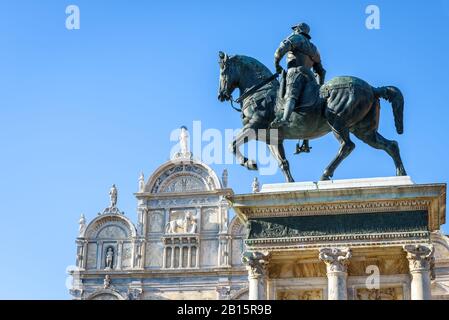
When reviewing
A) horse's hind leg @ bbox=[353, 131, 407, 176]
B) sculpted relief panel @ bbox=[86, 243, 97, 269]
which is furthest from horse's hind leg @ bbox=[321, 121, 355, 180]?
sculpted relief panel @ bbox=[86, 243, 97, 269]

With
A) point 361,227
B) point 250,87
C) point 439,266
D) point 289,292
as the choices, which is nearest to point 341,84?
point 250,87

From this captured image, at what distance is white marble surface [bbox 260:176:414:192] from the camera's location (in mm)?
12359

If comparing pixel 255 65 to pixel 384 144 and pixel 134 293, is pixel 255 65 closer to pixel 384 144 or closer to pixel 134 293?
pixel 384 144

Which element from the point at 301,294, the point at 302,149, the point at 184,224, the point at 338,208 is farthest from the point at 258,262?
the point at 184,224

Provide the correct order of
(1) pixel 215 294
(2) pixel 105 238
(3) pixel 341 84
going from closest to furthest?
(3) pixel 341 84 → (1) pixel 215 294 → (2) pixel 105 238

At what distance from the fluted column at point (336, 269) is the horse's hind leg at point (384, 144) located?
5.73 feet

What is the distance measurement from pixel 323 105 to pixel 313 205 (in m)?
1.82

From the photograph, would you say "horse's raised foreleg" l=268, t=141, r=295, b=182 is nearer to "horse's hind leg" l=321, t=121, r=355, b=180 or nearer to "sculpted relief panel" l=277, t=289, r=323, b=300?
"horse's hind leg" l=321, t=121, r=355, b=180

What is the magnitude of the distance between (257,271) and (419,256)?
2417 millimetres

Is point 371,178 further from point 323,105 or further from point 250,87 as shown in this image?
point 250,87

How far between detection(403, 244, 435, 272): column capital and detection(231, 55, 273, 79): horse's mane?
393 cm

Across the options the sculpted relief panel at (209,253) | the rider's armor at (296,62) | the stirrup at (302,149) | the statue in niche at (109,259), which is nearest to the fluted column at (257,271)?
the rider's armor at (296,62)

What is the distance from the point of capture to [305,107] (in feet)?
43.1

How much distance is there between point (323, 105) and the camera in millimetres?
13180
